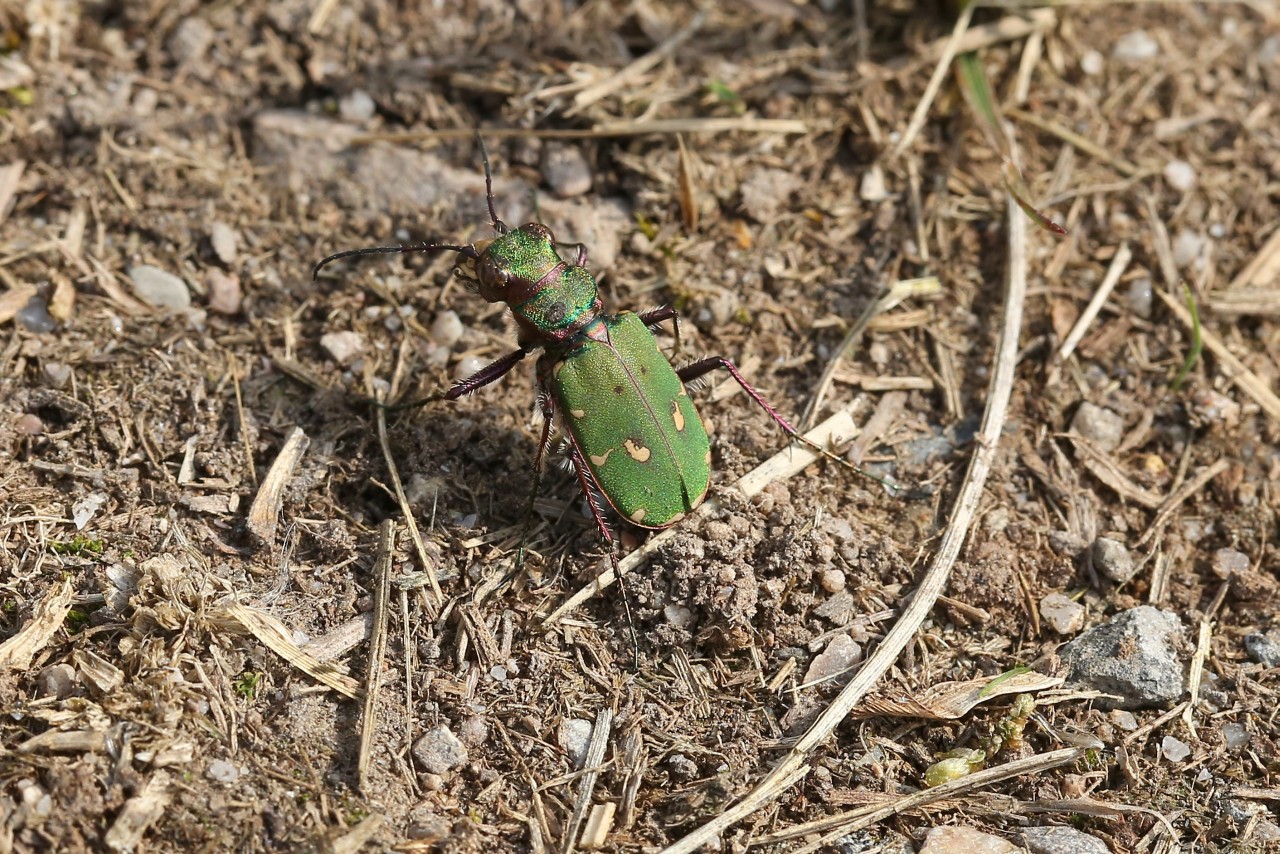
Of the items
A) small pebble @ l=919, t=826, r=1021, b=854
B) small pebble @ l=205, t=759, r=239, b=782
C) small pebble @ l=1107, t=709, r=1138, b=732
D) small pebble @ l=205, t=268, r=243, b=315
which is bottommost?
small pebble @ l=1107, t=709, r=1138, b=732

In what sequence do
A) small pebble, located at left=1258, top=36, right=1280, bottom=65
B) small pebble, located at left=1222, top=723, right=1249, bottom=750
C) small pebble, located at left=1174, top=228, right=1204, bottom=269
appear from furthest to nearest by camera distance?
small pebble, located at left=1258, top=36, right=1280, bottom=65 → small pebble, located at left=1174, top=228, right=1204, bottom=269 → small pebble, located at left=1222, top=723, right=1249, bottom=750

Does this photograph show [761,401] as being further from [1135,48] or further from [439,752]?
[1135,48]

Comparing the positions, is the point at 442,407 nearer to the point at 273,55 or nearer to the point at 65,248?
the point at 65,248

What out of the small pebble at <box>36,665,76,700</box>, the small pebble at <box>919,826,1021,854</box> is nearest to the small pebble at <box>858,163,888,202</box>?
the small pebble at <box>919,826,1021,854</box>

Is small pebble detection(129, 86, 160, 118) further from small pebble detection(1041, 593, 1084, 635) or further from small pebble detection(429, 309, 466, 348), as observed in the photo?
small pebble detection(1041, 593, 1084, 635)

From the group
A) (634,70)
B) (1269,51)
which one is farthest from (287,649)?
(1269,51)

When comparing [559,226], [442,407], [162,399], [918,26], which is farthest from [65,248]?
[918,26]

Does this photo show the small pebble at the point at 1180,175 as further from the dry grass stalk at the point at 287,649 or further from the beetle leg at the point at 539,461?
the dry grass stalk at the point at 287,649
